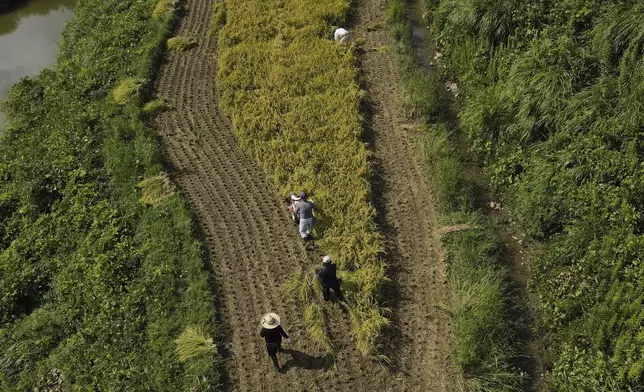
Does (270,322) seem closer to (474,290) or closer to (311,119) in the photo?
(474,290)

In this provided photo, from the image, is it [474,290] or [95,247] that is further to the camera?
[95,247]

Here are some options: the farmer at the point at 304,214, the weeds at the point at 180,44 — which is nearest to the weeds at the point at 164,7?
the weeds at the point at 180,44

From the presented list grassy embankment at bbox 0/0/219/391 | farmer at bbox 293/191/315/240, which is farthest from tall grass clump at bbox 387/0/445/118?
grassy embankment at bbox 0/0/219/391

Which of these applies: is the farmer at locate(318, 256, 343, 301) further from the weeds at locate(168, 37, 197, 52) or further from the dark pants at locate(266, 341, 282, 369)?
the weeds at locate(168, 37, 197, 52)

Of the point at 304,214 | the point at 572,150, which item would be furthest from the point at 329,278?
the point at 572,150

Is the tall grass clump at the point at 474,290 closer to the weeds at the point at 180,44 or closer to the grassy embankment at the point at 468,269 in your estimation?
the grassy embankment at the point at 468,269

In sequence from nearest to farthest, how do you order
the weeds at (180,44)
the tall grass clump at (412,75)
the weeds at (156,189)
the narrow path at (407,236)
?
the narrow path at (407,236) < the weeds at (156,189) < the tall grass clump at (412,75) < the weeds at (180,44)
